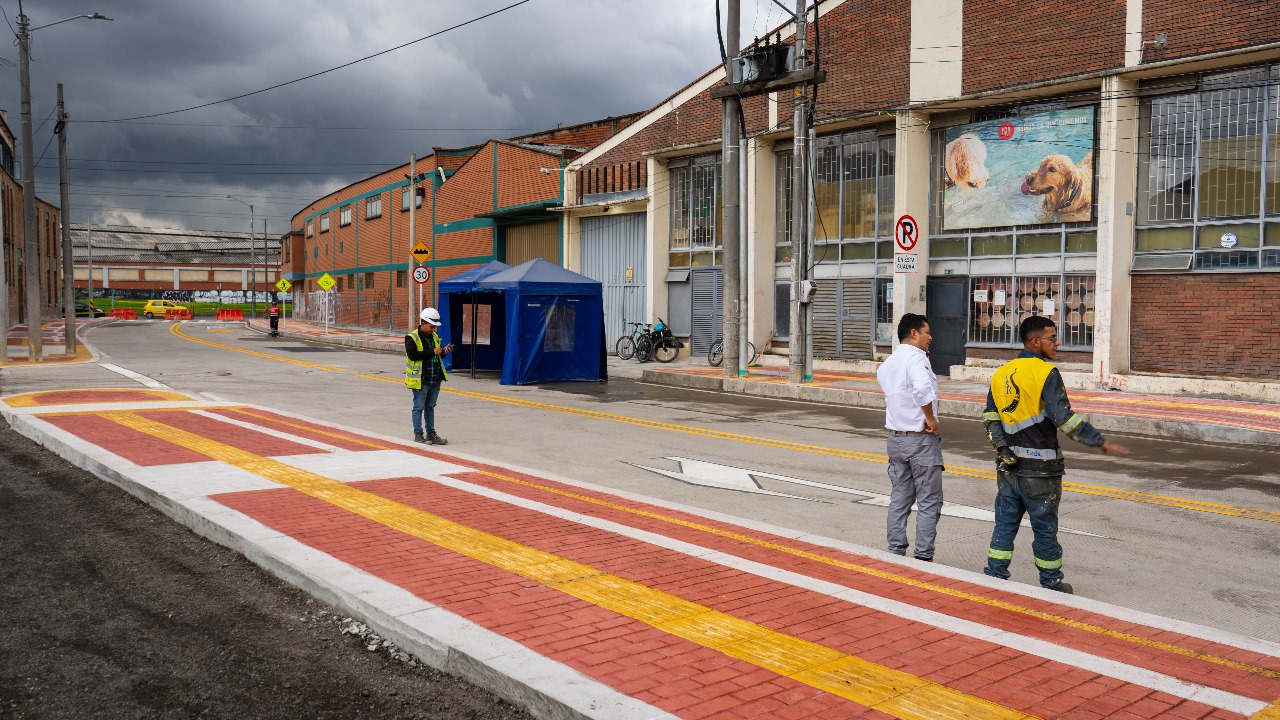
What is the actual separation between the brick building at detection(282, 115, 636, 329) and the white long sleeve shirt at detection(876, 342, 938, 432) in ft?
99.5

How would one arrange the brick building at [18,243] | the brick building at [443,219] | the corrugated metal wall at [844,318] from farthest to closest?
the brick building at [18,243], the brick building at [443,219], the corrugated metal wall at [844,318]

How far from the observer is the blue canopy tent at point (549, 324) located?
2314 centimetres

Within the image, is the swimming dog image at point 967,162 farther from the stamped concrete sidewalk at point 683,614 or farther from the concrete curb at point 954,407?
the stamped concrete sidewalk at point 683,614

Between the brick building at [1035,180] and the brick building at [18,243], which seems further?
the brick building at [18,243]

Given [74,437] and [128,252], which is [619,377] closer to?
[74,437]

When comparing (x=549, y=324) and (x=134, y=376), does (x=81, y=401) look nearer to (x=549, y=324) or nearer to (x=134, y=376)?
(x=134, y=376)

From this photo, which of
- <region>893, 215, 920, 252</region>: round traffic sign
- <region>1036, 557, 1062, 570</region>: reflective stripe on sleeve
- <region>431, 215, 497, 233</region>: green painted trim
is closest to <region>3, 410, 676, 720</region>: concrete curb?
<region>1036, 557, 1062, 570</region>: reflective stripe on sleeve

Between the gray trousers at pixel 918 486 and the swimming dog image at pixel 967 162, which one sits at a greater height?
the swimming dog image at pixel 967 162

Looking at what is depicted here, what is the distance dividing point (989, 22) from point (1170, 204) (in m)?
5.44

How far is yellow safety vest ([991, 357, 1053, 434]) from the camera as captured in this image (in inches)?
250

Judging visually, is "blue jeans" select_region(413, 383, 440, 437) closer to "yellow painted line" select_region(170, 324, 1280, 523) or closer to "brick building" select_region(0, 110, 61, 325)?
"yellow painted line" select_region(170, 324, 1280, 523)

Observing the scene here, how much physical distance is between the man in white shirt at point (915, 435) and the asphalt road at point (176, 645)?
366 cm

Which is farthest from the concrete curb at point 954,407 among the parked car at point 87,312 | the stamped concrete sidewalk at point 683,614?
the parked car at point 87,312

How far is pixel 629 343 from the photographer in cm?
3278
